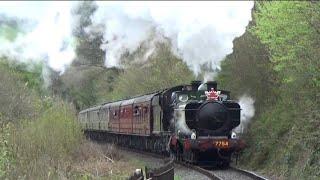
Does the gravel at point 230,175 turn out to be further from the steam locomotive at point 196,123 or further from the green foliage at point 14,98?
the green foliage at point 14,98

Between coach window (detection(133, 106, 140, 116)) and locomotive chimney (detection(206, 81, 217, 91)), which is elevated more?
locomotive chimney (detection(206, 81, 217, 91))

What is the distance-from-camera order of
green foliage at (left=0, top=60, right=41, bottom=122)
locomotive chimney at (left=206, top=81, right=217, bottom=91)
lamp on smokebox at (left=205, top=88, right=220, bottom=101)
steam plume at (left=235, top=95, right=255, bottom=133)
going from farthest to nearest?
steam plume at (left=235, top=95, right=255, bottom=133), locomotive chimney at (left=206, top=81, right=217, bottom=91), lamp on smokebox at (left=205, top=88, right=220, bottom=101), green foliage at (left=0, top=60, right=41, bottom=122)

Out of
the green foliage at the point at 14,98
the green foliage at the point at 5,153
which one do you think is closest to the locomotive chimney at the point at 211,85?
the green foliage at the point at 14,98

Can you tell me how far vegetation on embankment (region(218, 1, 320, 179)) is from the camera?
15906 millimetres

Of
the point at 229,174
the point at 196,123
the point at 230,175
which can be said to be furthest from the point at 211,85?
the point at 230,175

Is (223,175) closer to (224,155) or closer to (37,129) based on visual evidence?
(224,155)

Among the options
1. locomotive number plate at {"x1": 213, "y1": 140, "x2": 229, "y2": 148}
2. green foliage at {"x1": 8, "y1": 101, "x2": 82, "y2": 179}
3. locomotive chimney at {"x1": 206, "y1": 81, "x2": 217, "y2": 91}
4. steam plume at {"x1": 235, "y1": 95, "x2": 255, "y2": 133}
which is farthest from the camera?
steam plume at {"x1": 235, "y1": 95, "x2": 255, "y2": 133}

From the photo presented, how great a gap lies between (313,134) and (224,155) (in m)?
4.60

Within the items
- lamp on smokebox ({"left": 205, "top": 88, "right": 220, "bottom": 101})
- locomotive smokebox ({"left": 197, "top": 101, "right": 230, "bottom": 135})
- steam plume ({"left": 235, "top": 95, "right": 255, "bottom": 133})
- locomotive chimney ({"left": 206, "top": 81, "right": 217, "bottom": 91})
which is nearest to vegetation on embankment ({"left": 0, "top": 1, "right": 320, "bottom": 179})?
steam plume ({"left": 235, "top": 95, "right": 255, "bottom": 133})

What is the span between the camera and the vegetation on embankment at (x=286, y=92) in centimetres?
1591

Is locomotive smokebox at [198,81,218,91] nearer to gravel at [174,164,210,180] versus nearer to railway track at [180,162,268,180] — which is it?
railway track at [180,162,268,180]

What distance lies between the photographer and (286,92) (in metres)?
19.8

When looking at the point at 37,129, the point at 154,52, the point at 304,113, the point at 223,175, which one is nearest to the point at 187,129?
the point at 223,175

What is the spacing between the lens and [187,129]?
1956 centimetres
